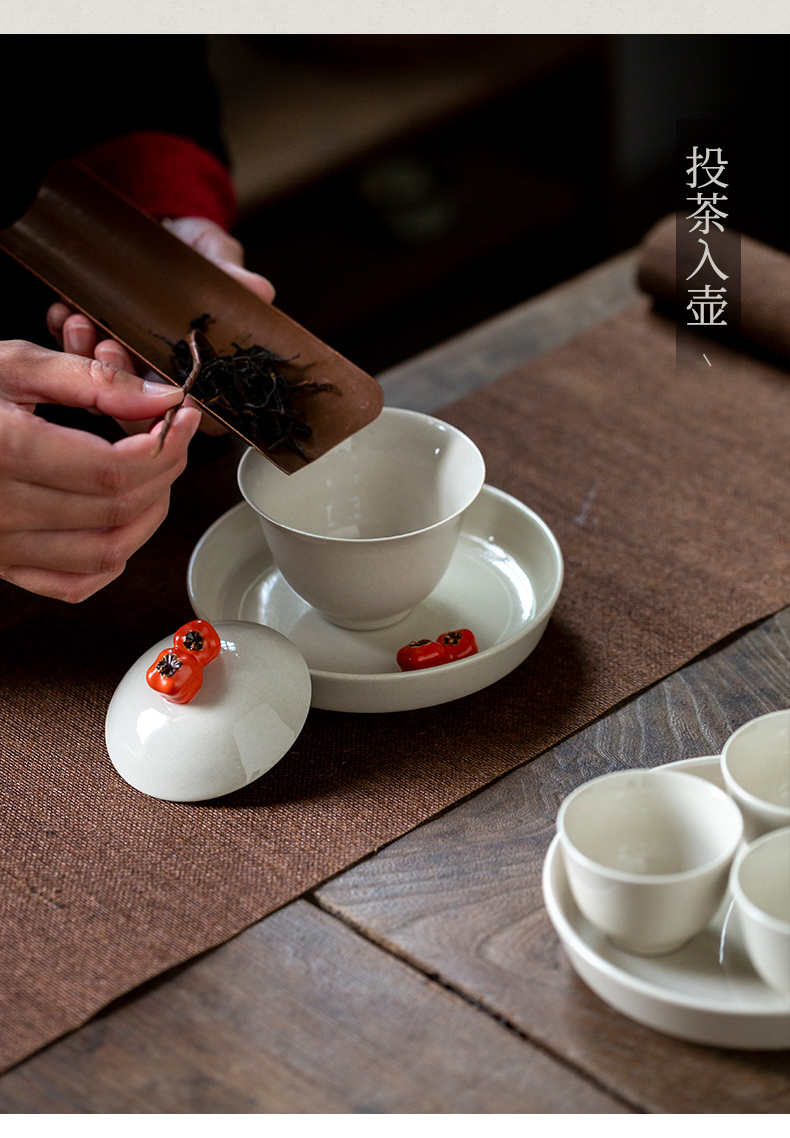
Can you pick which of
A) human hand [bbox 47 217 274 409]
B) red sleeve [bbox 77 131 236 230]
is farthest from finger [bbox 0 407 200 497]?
red sleeve [bbox 77 131 236 230]

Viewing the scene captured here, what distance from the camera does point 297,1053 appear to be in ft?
2.08

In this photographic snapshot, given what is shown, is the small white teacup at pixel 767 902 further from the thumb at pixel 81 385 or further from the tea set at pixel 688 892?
the thumb at pixel 81 385

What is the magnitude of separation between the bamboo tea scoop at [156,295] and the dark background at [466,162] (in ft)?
4.65

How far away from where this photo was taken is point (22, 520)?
2.69 feet

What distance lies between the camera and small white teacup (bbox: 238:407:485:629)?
2.86ft

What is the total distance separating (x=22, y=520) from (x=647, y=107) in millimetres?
3325

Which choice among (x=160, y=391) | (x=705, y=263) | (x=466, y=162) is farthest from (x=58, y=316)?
(x=466, y=162)

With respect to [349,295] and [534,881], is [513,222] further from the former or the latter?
[534,881]

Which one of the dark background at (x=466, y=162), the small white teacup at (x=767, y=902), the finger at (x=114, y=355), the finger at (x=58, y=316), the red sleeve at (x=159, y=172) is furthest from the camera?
the dark background at (x=466, y=162)

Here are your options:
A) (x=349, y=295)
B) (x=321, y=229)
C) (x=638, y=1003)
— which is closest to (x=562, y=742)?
(x=638, y=1003)

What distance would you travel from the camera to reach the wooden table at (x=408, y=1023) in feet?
2.01

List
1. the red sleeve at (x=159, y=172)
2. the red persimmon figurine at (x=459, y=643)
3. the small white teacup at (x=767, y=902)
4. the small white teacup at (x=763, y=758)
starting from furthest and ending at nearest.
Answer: the red sleeve at (x=159, y=172)
the red persimmon figurine at (x=459, y=643)
the small white teacup at (x=763, y=758)
the small white teacup at (x=767, y=902)

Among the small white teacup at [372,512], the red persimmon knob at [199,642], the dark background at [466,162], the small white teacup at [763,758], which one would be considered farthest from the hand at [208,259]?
the dark background at [466,162]

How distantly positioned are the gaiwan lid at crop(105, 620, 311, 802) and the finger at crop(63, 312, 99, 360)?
458 mm
